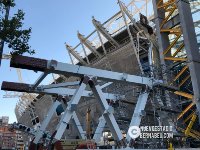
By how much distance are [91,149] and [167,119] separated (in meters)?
9.79

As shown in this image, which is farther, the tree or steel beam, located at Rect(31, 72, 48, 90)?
steel beam, located at Rect(31, 72, 48, 90)

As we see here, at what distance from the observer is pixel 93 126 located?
143 ft

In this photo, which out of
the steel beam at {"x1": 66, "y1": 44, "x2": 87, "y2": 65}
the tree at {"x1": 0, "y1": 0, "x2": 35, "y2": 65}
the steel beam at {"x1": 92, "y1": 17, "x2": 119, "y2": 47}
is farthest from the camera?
the steel beam at {"x1": 66, "y1": 44, "x2": 87, "y2": 65}

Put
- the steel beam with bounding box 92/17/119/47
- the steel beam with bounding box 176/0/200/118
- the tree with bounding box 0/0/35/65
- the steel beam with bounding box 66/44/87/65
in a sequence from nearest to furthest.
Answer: the tree with bounding box 0/0/35/65 → the steel beam with bounding box 176/0/200/118 → the steel beam with bounding box 92/17/119/47 → the steel beam with bounding box 66/44/87/65

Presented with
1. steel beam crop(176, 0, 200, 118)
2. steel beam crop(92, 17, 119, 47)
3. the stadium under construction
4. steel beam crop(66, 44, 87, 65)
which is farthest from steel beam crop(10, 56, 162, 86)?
steel beam crop(66, 44, 87, 65)

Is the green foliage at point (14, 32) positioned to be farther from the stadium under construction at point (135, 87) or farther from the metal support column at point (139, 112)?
the metal support column at point (139, 112)

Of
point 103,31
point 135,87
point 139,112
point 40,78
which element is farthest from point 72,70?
point 103,31

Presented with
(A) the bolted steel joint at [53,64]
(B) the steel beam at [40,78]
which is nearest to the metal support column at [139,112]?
(B) the steel beam at [40,78]

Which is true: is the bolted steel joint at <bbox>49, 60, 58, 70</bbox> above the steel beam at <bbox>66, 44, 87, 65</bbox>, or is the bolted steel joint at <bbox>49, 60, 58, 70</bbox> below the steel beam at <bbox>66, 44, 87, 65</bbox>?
below

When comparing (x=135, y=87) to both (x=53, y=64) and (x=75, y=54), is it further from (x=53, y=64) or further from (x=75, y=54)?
(x=75, y=54)

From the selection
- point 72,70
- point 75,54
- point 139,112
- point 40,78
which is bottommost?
point 139,112

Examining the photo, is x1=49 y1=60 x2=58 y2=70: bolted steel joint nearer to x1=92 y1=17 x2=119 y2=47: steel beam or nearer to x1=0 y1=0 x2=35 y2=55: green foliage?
x1=0 y1=0 x2=35 y2=55: green foliage

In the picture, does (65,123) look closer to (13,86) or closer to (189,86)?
(13,86)

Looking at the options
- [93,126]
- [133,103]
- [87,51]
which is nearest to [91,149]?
[133,103]
